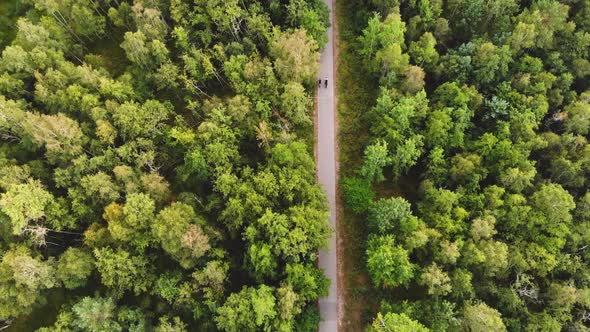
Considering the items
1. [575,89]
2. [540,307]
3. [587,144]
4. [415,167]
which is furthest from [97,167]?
[575,89]

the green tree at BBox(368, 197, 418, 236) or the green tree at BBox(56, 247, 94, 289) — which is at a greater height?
the green tree at BBox(368, 197, 418, 236)

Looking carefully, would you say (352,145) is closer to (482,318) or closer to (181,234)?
(181,234)

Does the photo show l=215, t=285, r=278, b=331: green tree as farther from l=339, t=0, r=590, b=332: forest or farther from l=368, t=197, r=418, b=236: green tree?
l=368, t=197, r=418, b=236: green tree

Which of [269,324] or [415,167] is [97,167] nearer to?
[269,324]

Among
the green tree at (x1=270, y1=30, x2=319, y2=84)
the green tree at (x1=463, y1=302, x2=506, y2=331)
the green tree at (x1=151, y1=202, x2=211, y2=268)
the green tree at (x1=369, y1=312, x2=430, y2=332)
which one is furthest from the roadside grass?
the green tree at (x1=151, y1=202, x2=211, y2=268)

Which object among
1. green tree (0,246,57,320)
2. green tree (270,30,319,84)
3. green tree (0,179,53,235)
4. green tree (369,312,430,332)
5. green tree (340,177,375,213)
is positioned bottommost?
green tree (369,312,430,332)
